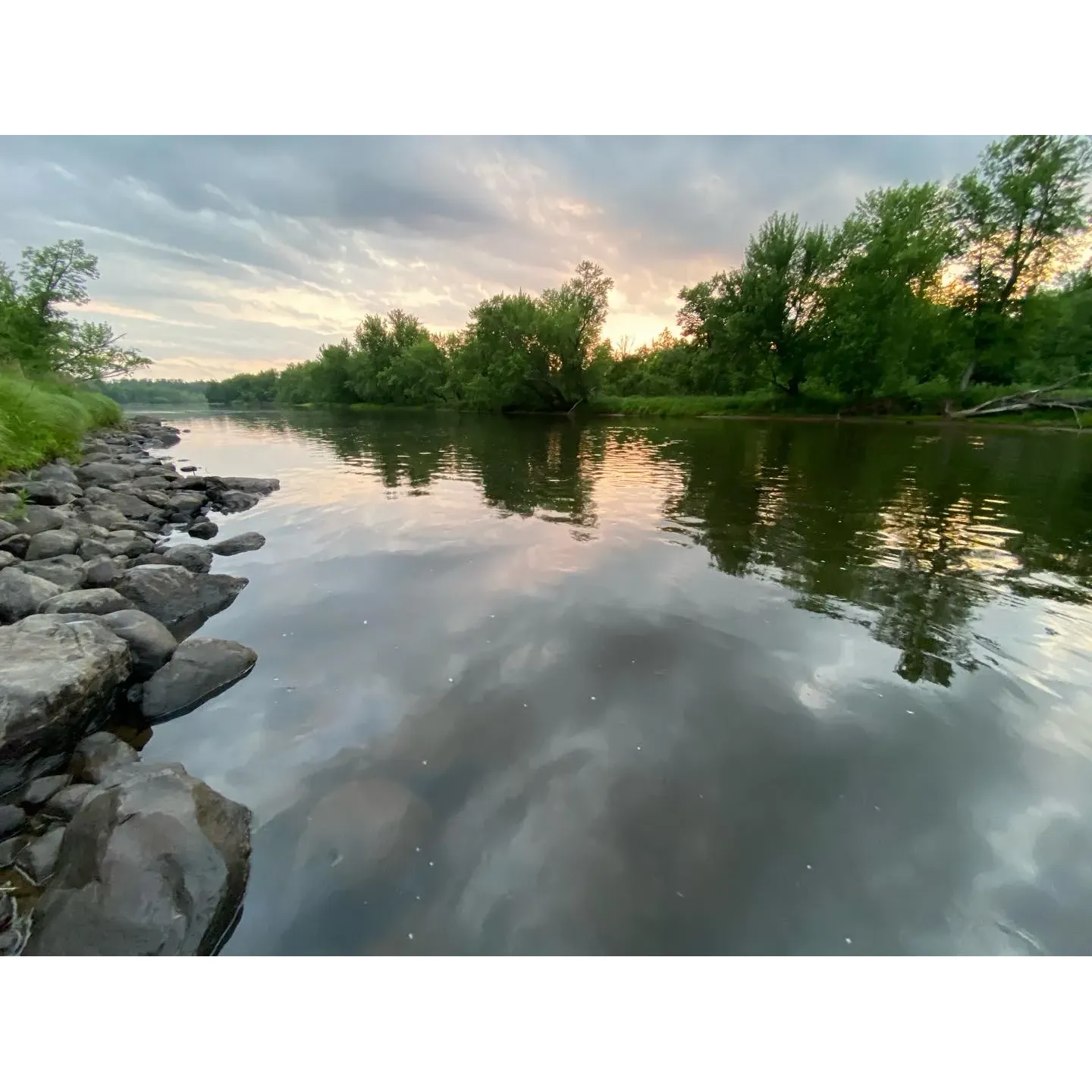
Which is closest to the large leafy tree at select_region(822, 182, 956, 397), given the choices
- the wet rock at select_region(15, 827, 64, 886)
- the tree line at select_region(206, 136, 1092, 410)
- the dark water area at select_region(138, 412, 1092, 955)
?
the tree line at select_region(206, 136, 1092, 410)

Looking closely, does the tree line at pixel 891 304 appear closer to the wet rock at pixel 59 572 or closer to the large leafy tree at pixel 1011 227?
the large leafy tree at pixel 1011 227

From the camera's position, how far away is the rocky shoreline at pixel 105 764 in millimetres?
2674

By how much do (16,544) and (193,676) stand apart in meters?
5.30

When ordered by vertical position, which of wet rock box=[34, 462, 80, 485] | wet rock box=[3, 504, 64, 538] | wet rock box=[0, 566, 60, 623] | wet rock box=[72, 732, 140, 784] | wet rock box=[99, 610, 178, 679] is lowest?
wet rock box=[72, 732, 140, 784]

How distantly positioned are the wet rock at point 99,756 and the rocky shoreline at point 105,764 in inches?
0.5

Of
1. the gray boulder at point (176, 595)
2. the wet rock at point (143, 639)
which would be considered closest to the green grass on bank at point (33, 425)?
the gray boulder at point (176, 595)

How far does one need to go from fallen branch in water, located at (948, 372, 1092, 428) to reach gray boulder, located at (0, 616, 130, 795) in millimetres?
47377

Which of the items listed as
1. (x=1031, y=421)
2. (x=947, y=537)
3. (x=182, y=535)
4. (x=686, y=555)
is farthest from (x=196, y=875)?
(x=1031, y=421)

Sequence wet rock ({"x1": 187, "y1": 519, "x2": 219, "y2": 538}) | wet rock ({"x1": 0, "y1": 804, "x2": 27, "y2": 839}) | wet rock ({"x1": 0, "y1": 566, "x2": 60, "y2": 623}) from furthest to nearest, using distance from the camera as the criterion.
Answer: wet rock ({"x1": 187, "y1": 519, "x2": 219, "y2": 538})
wet rock ({"x1": 0, "y1": 566, "x2": 60, "y2": 623})
wet rock ({"x1": 0, "y1": 804, "x2": 27, "y2": 839})

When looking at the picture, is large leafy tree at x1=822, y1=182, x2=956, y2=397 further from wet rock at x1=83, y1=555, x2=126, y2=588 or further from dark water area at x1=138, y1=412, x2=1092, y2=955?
wet rock at x1=83, y1=555, x2=126, y2=588

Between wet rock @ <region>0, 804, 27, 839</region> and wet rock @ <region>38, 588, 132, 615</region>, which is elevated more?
wet rock @ <region>38, 588, 132, 615</region>

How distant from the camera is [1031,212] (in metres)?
36.2

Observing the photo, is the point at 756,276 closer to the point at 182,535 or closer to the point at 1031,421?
the point at 1031,421

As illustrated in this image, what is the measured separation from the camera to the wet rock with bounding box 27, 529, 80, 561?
7348 mm
